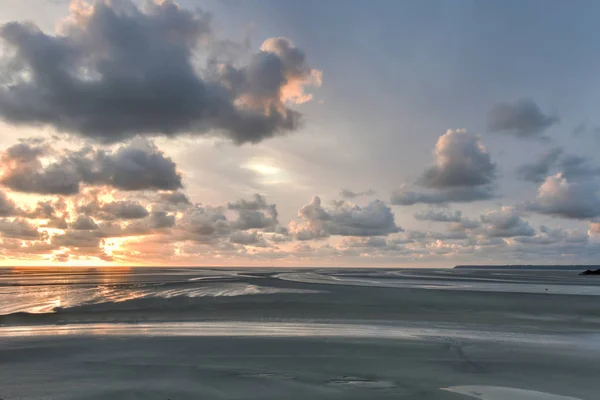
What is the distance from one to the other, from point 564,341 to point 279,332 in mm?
12429

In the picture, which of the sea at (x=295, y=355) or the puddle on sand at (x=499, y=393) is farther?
the sea at (x=295, y=355)

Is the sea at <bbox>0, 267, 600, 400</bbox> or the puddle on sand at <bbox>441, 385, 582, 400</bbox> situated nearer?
the puddle on sand at <bbox>441, 385, 582, 400</bbox>

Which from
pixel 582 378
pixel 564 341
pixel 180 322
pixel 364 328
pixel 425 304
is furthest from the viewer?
pixel 425 304

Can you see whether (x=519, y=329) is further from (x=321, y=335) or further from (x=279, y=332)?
(x=279, y=332)

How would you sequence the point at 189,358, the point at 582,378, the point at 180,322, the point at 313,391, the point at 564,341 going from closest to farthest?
1. the point at 313,391
2. the point at 582,378
3. the point at 189,358
4. the point at 564,341
5. the point at 180,322

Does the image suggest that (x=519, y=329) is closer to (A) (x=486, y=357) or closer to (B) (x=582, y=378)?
(A) (x=486, y=357)

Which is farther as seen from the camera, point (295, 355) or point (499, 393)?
point (295, 355)

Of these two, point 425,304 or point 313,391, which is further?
point 425,304

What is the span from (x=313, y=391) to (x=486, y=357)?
757 centimetres

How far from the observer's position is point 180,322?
76.0 feet

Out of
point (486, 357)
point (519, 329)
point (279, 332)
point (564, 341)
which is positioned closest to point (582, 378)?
point (486, 357)

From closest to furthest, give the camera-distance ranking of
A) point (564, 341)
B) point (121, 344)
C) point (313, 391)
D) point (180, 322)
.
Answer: point (313, 391), point (121, 344), point (564, 341), point (180, 322)

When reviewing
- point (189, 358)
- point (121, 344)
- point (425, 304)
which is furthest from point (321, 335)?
point (425, 304)

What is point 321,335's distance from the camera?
19.1 meters
